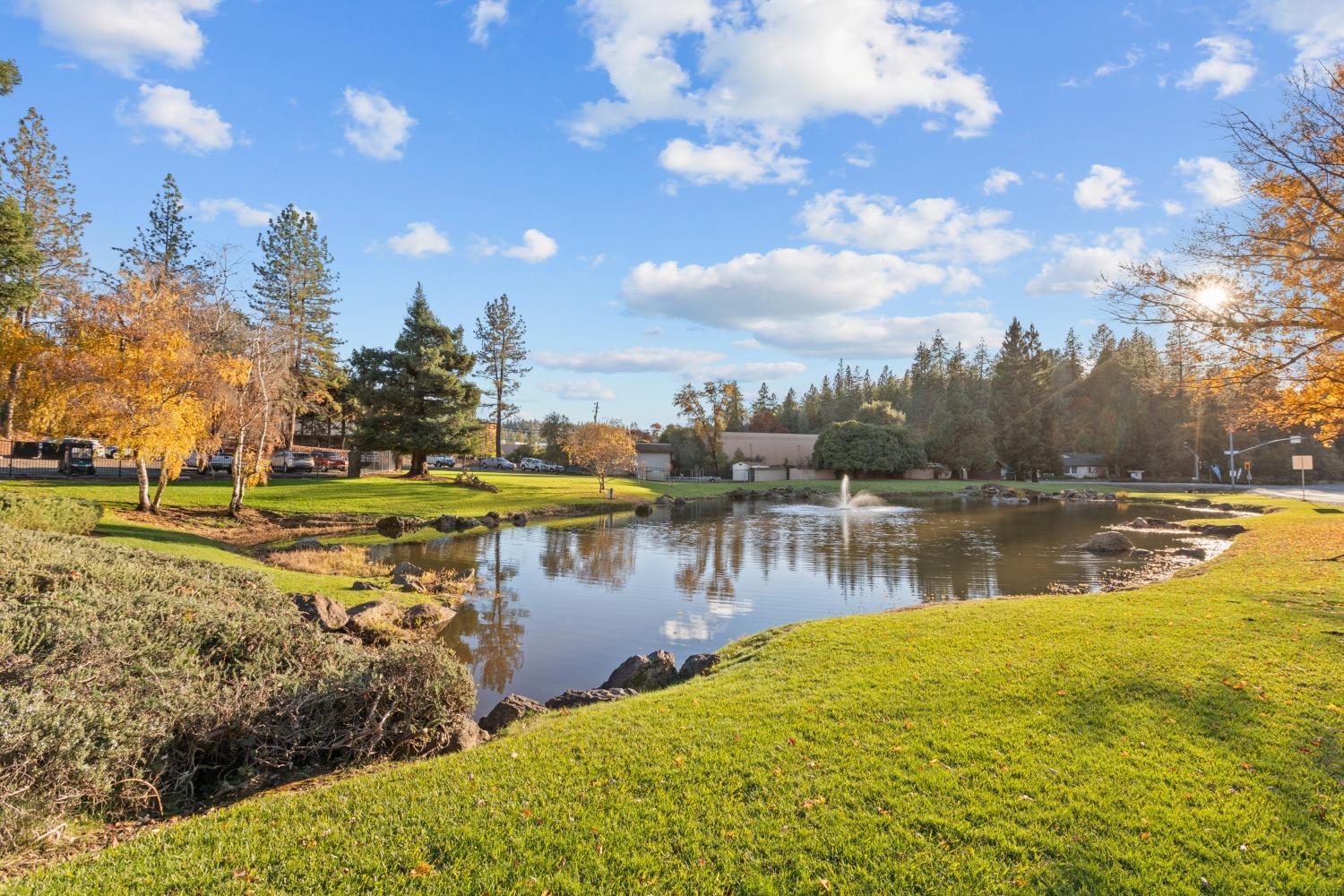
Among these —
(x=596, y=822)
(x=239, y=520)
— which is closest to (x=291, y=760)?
(x=596, y=822)

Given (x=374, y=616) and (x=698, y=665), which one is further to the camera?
(x=374, y=616)

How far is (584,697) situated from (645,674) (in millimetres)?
1172

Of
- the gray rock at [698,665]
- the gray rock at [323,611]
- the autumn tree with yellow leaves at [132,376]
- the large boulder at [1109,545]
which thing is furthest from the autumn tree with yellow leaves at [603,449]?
the gray rock at [698,665]

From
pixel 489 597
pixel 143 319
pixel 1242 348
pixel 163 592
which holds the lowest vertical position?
pixel 489 597

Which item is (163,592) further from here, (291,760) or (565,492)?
(565,492)

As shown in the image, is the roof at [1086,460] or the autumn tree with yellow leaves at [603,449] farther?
the roof at [1086,460]

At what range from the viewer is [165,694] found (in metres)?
5.57

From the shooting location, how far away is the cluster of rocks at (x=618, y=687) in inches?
300

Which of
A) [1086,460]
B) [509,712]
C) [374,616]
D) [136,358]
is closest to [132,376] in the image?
[136,358]

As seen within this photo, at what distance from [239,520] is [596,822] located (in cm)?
2434

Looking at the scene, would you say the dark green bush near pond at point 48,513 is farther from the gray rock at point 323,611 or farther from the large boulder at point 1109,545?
the large boulder at point 1109,545

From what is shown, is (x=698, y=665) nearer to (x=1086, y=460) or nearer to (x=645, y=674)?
(x=645, y=674)

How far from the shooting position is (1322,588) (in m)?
11.0

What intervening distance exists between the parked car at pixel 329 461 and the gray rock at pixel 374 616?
1309 inches
